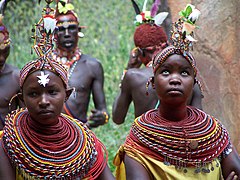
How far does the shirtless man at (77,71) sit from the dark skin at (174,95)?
2.84 meters

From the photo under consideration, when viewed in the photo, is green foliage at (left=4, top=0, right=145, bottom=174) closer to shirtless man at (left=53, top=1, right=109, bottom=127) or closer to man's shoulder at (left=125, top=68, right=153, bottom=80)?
shirtless man at (left=53, top=1, right=109, bottom=127)

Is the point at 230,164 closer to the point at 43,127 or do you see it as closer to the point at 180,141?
the point at 180,141

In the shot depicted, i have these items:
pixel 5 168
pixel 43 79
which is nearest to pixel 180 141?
pixel 43 79

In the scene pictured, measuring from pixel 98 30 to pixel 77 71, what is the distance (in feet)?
17.7

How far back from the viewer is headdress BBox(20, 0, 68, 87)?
4.61m

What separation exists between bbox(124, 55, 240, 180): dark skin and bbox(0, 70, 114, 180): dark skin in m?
0.61

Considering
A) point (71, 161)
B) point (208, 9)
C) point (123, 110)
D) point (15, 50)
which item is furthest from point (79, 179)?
point (15, 50)

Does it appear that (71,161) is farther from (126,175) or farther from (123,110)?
(123,110)

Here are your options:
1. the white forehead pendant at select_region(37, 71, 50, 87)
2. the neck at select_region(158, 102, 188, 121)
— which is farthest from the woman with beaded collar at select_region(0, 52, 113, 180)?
the neck at select_region(158, 102, 188, 121)

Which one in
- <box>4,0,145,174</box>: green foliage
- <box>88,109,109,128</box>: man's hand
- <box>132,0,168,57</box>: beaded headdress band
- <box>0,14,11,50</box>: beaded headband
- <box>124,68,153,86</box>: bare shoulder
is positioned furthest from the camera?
<box>4,0,145,174</box>: green foliage

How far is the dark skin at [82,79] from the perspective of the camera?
7.75 metres

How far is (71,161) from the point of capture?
459 centimetres

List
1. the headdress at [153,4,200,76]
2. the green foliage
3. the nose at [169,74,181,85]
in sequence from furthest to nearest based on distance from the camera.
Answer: the green foliage, the headdress at [153,4,200,76], the nose at [169,74,181,85]

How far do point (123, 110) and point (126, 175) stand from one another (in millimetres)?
2077
